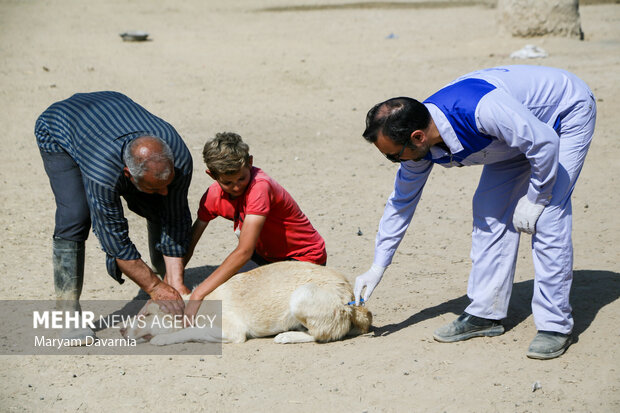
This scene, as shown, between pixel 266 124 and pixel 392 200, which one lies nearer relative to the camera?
pixel 392 200

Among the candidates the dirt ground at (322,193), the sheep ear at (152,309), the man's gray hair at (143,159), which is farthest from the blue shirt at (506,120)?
the sheep ear at (152,309)

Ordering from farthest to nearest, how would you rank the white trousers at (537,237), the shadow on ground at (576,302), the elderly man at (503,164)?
1. the shadow on ground at (576,302)
2. the white trousers at (537,237)
3. the elderly man at (503,164)

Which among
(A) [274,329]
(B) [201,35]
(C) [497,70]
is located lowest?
(A) [274,329]

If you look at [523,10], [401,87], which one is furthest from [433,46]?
[401,87]

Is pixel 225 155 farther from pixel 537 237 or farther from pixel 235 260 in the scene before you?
pixel 537 237

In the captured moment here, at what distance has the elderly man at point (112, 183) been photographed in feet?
15.6

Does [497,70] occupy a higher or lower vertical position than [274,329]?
higher

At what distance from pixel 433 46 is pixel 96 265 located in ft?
35.2

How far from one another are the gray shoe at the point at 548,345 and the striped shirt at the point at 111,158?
2703mm

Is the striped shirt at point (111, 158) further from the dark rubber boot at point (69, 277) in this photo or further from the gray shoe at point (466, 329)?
the gray shoe at point (466, 329)

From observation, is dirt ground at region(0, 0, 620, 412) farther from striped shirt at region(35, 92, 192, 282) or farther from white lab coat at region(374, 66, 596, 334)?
striped shirt at region(35, 92, 192, 282)

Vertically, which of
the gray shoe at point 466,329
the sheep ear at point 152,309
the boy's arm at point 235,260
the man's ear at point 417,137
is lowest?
the gray shoe at point 466,329

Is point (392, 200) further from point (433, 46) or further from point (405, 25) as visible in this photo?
point (405, 25)

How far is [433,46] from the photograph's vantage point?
15.4m
